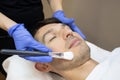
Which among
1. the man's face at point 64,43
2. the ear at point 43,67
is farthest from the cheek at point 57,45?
the ear at point 43,67

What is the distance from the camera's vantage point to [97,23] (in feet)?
6.70

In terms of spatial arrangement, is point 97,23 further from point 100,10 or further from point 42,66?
point 42,66

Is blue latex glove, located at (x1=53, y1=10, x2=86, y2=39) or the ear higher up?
blue latex glove, located at (x1=53, y1=10, x2=86, y2=39)

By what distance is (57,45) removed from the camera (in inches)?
52.9

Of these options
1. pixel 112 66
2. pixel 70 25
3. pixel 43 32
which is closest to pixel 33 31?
pixel 43 32

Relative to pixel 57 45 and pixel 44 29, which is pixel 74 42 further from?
pixel 44 29

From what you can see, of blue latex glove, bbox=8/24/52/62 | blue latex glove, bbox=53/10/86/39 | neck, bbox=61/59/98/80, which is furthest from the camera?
blue latex glove, bbox=53/10/86/39

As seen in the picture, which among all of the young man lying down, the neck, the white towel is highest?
the young man lying down

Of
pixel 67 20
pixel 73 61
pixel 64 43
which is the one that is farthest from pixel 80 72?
pixel 67 20

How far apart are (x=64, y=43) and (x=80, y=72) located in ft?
0.63

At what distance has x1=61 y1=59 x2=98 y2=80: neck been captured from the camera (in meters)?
1.33

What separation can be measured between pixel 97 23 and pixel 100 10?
125 millimetres

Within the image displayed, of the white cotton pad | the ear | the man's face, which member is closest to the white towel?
the ear

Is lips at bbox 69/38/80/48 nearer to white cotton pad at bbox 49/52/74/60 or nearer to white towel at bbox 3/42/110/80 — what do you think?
white cotton pad at bbox 49/52/74/60
